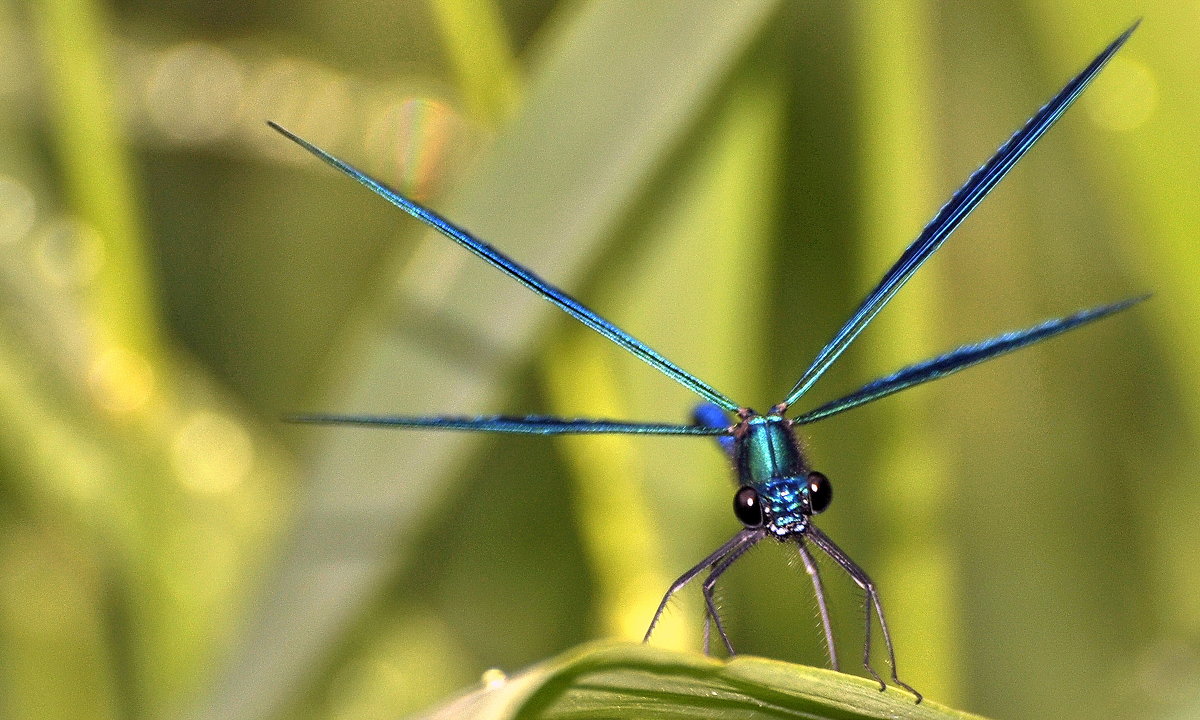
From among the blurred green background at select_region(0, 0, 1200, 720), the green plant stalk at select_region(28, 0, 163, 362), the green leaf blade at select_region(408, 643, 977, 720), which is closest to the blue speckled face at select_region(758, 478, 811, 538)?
the blurred green background at select_region(0, 0, 1200, 720)

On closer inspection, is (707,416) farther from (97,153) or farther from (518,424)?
(97,153)

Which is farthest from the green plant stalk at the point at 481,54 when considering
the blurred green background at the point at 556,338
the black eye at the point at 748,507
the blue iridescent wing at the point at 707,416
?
the black eye at the point at 748,507

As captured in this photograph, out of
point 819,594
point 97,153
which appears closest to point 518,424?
point 819,594

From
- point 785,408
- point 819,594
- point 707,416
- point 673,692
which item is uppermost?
point 707,416

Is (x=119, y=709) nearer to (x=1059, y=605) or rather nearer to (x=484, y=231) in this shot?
(x=484, y=231)

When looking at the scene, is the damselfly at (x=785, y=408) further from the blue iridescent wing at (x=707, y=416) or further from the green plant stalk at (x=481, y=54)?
the green plant stalk at (x=481, y=54)

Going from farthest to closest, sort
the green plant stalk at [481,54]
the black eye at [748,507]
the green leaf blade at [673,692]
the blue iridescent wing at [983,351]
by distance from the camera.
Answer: the green plant stalk at [481,54]
the black eye at [748,507]
the blue iridescent wing at [983,351]
the green leaf blade at [673,692]
